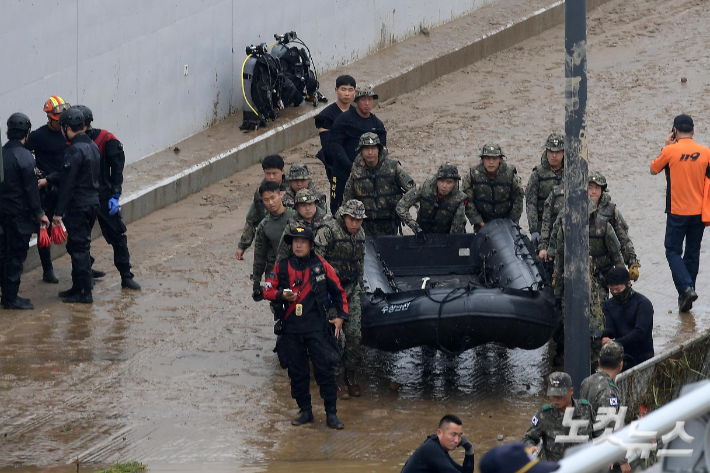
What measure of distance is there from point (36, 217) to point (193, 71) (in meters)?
5.28

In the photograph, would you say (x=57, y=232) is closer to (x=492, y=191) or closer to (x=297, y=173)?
(x=297, y=173)

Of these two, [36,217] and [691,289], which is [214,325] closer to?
[36,217]

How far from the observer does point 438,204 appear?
10141 mm

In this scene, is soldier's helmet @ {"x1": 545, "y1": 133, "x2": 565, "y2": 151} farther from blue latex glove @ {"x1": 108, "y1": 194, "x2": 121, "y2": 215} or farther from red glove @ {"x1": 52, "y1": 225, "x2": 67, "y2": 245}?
red glove @ {"x1": 52, "y1": 225, "x2": 67, "y2": 245}

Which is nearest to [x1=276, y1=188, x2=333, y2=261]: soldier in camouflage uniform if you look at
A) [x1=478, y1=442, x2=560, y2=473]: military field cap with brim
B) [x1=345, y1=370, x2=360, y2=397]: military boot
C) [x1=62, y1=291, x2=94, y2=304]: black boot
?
[x1=345, y1=370, x2=360, y2=397]: military boot

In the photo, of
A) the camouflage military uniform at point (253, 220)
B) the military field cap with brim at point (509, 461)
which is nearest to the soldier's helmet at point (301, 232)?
the camouflage military uniform at point (253, 220)

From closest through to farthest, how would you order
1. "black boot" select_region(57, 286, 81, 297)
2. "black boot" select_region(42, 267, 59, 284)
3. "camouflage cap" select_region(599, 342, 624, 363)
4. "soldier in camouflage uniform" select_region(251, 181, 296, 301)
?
"camouflage cap" select_region(599, 342, 624, 363)
"soldier in camouflage uniform" select_region(251, 181, 296, 301)
"black boot" select_region(57, 286, 81, 297)
"black boot" select_region(42, 267, 59, 284)

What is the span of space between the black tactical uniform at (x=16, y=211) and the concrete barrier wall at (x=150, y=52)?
2.06 metres

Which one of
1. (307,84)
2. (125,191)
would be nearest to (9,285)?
(125,191)

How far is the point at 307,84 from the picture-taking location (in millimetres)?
16250

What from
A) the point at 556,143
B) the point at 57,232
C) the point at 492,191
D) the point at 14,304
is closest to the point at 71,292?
the point at 14,304

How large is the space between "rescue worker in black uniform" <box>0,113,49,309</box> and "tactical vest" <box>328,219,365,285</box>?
3.24 metres

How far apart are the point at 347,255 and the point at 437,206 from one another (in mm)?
1550

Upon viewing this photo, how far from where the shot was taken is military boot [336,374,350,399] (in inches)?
350
